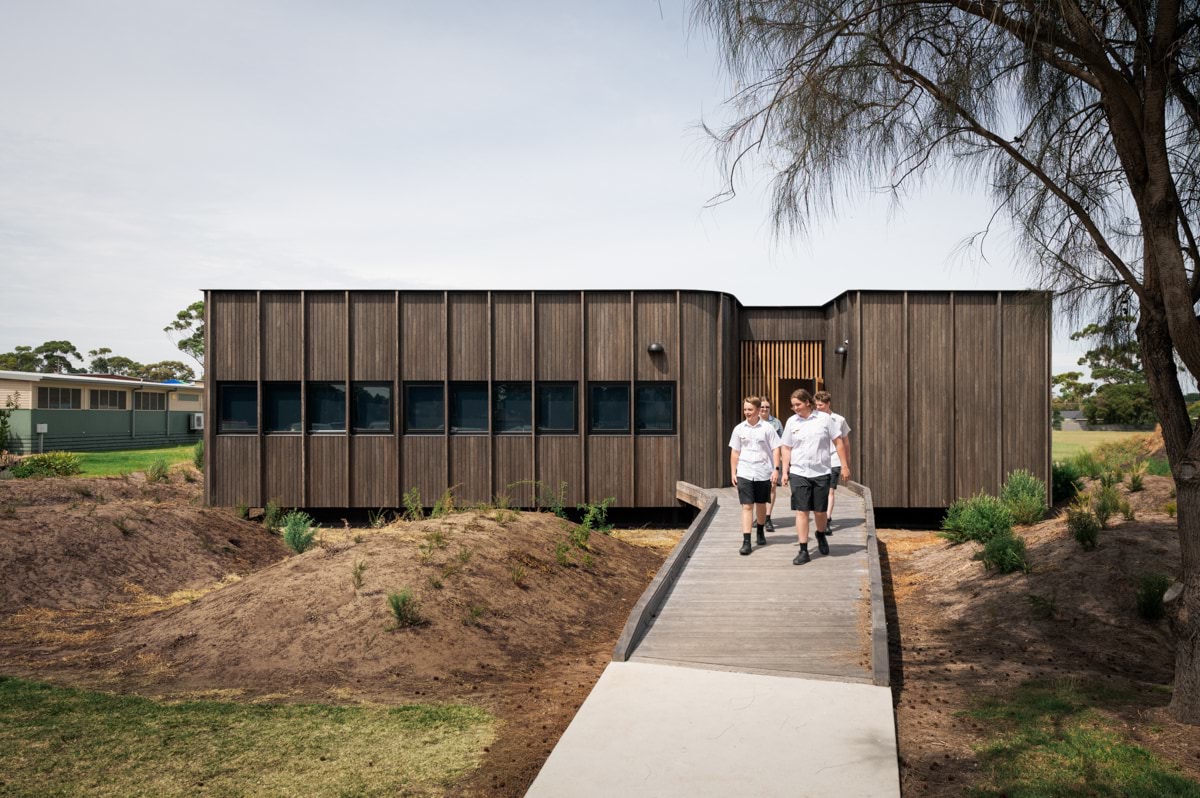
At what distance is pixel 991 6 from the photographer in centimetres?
582

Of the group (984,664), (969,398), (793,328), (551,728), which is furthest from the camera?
(793,328)

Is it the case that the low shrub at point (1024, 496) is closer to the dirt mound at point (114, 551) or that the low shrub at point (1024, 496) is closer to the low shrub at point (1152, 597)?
the low shrub at point (1152, 597)

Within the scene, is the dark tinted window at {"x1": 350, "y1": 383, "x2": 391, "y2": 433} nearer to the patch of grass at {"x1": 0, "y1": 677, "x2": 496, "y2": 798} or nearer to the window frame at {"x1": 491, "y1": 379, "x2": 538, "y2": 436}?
the window frame at {"x1": 491, "y1": 379, "x2": 538, "y2": 436}

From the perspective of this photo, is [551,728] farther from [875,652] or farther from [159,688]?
[159,688]

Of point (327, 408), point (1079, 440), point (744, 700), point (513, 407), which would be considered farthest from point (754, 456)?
point (1079, 440)

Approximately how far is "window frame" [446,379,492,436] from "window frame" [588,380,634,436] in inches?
74.9

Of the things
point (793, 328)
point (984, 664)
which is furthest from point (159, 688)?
point (793, 328)

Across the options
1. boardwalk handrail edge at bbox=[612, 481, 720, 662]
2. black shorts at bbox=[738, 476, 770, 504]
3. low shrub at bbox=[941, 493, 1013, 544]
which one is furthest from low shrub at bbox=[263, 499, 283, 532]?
low shrub at bbox=[941, 493, 1013, 544]

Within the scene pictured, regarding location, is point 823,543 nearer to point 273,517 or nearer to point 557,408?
point 557,408

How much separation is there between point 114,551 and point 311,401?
5724 mm

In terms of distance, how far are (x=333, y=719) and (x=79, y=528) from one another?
25.2 ft

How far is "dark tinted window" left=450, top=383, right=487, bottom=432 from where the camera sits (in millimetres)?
16297

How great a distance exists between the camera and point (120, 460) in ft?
97.8

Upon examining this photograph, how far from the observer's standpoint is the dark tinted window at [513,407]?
53.3 ft
